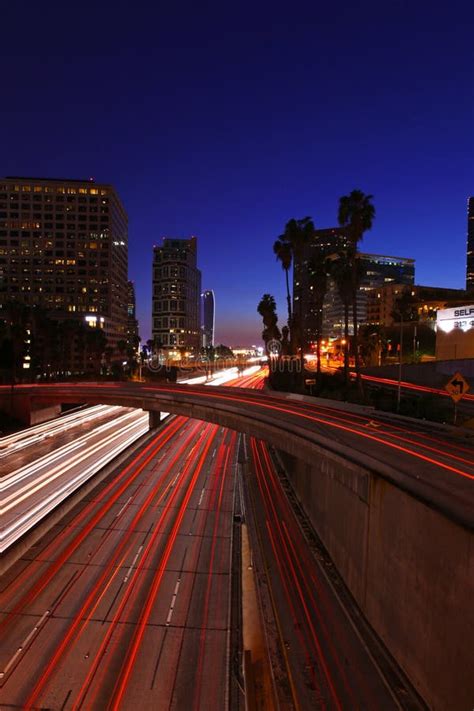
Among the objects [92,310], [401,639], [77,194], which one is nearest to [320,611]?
[401,639]

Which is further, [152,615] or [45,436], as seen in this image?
[45,436]

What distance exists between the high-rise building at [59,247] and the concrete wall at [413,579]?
130950 millimetres

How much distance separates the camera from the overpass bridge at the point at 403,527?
1125 centimetres

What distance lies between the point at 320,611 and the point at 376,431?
32.1 feet

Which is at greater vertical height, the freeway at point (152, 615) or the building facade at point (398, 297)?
the building facade at point (398, 297)

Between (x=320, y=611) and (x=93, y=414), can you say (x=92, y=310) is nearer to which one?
(x=93, y=414)

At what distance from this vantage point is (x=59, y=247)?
462ft

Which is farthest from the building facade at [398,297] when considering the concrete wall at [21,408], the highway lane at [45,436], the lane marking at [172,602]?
the lane marking at [172,602]

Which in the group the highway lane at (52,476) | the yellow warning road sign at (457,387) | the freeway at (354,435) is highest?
the yellow warning road sign at (457,387)

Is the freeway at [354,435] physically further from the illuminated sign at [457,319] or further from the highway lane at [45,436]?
the illuminated sign at [457,319]

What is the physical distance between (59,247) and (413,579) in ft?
499

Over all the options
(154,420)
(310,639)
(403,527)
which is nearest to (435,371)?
(154,420)

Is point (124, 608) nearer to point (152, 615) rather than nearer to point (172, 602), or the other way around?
point (152, 615)

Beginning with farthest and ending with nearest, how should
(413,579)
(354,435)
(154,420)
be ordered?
(154,420), (354,435), (413,579)
